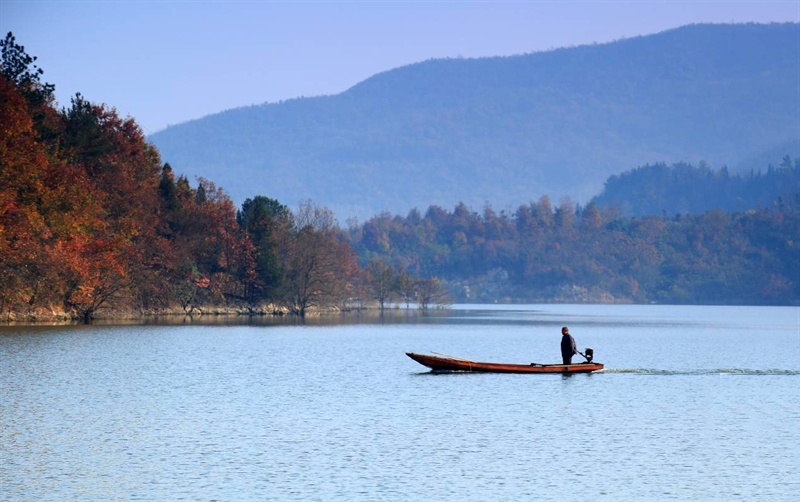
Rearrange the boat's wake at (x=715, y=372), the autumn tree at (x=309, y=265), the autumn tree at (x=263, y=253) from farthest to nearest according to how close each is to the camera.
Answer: the autumn tree at (x=309, y=265)
the autumn tree at (x=263, y=253)
the boat's wake at (x=715, y=372)

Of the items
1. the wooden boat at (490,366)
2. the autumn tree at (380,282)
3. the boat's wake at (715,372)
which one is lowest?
the boat's wake at (715,372)

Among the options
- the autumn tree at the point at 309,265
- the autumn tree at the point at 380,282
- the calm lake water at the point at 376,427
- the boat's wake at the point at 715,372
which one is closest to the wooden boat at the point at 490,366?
the calm lake water at the point at 376,427

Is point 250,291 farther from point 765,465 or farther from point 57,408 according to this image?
point 765,465

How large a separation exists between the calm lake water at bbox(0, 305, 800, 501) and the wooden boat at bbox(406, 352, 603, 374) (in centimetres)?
58

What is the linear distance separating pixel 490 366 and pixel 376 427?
1612 cm

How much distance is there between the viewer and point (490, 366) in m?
52.9

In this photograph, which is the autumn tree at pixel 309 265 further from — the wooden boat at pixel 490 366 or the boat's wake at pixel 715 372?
the wooden boat at pixel 490 366

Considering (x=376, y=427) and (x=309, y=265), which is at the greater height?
(x=309, y=265)

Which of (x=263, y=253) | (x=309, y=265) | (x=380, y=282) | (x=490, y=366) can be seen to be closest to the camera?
(x=490, y=366)

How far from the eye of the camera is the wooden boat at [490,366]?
52375 millimetres

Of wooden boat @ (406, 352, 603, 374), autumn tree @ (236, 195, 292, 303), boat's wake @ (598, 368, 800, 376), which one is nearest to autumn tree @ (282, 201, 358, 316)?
autumn tree @ (236, 195, 292, 303)

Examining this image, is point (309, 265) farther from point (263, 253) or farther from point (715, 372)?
point (715, 372)

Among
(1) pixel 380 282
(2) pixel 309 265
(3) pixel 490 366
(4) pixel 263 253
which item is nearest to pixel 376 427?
(3) pixel 490 366

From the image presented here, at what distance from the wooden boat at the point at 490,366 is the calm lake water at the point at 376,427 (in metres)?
0.58
